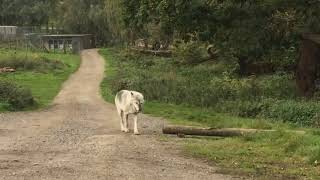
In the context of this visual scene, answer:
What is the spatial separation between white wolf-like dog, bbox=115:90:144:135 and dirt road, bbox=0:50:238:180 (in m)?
0.42

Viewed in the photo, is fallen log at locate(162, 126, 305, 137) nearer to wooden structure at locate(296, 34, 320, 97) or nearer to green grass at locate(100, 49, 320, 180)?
green grass at locate(100, 49, 320, 180)

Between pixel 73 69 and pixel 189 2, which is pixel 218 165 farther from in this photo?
pixel 73 69

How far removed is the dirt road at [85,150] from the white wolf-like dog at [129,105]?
0.42 m

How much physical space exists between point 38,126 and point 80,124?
152 centimetres

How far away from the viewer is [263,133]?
54.2 feet

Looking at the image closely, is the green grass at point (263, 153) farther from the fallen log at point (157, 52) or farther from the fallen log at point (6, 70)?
the fallen log at point (157, 52)

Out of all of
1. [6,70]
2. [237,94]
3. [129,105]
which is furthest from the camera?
[6,70]

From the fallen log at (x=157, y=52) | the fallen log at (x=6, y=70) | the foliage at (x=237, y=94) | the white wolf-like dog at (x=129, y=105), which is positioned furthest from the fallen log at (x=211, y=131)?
the fallen log at (x=157, y=52)

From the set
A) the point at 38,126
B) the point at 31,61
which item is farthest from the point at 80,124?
the point at 31,61

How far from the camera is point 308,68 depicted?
2725cm

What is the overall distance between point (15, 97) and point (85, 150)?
42.8 ft


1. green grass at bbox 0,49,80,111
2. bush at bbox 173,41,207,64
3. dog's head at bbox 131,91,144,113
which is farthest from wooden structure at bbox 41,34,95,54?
dog's head at bbox 131,91,144,113

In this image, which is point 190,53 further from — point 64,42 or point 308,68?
point 64,42

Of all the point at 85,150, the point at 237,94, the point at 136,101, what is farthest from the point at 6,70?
the point at 85,150
